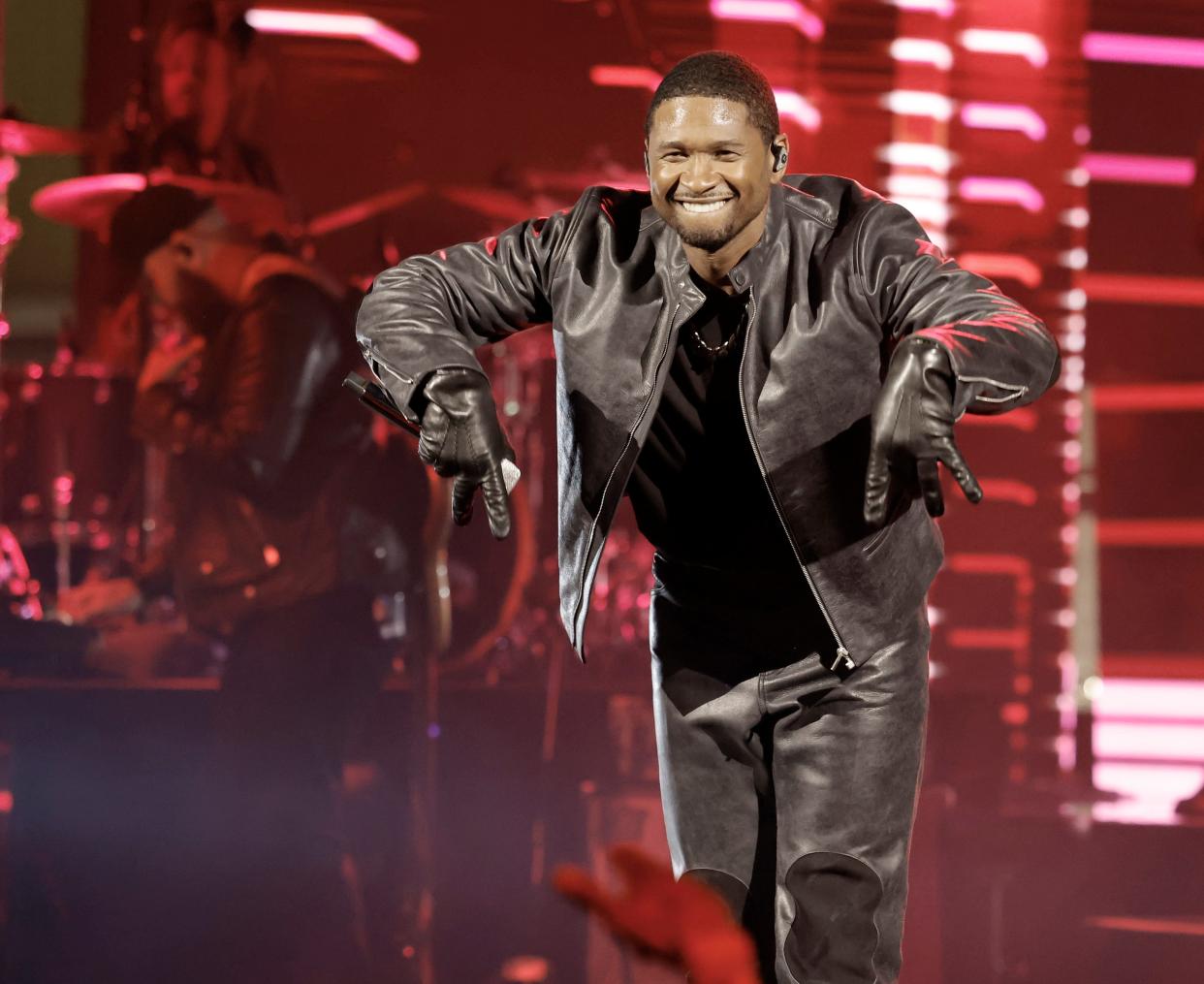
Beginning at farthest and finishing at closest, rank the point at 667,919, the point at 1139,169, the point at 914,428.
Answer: the point at 1139,169
the point at 667,919
the point at 914,428

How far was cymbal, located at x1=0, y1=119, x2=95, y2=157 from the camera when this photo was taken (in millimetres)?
4438

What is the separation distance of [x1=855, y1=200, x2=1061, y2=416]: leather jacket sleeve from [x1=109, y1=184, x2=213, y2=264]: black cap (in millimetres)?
3159

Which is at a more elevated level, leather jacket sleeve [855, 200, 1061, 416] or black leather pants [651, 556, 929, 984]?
leather jacket sleeve [855, 200, 1061, 416]

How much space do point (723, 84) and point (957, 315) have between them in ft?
1.29

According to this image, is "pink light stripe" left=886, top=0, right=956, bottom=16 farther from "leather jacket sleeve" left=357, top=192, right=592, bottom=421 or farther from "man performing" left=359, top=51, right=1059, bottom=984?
"leather jacket sleeve" left=357, top=192, right=592, bottom=421

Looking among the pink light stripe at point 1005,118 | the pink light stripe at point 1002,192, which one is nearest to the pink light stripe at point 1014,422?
the pink light stripe at point 1002,192

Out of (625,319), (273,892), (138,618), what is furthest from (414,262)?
(138,618)

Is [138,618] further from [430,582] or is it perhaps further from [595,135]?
[595,135]

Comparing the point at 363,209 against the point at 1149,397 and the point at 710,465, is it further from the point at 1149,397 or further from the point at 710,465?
the point at 710,465

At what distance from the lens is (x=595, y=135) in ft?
14.4

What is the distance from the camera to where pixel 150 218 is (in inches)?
173

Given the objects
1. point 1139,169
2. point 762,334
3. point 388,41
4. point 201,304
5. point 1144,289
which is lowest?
point 762,334

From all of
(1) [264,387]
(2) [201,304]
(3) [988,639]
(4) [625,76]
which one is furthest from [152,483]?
(3) [988,639]

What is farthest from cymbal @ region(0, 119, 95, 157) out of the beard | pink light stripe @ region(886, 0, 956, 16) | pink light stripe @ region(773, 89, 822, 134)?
pink light stripe @ region(886, 0, 956, 16)
